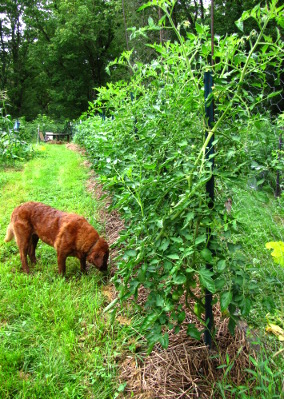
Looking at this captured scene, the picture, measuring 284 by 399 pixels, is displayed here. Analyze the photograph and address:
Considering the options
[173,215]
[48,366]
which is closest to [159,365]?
[48,366]

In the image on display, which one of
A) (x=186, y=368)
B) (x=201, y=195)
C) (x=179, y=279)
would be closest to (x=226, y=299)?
(x=179, y=279)

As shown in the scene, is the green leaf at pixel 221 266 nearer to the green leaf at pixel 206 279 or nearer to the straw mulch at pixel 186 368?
the green leaf at pixel 206 279

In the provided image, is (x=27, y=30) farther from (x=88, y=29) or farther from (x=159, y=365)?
(x=159, y=365)

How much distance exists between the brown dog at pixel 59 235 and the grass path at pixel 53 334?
194 mm

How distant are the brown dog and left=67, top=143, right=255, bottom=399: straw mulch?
3.76 feet

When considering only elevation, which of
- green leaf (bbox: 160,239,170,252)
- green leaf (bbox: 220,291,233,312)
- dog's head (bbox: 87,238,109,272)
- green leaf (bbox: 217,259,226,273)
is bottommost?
dog's head (bbox: 87,238,109,272)

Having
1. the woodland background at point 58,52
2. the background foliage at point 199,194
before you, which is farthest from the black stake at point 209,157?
the woodland background at point 58,52

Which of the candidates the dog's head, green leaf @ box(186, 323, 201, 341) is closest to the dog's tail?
the dog's head

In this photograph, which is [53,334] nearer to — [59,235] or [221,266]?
[59,235]

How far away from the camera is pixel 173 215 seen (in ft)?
5.64

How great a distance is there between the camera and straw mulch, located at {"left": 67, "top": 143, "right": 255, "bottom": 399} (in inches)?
70.6

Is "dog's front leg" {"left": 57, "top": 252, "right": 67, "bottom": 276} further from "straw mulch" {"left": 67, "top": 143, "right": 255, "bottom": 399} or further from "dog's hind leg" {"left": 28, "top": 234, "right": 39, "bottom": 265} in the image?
"straw mulch" {"left": 67, "top": 143, "right": 255, "bottom": 399}

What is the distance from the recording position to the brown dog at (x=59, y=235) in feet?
10.2

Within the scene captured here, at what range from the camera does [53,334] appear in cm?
234
